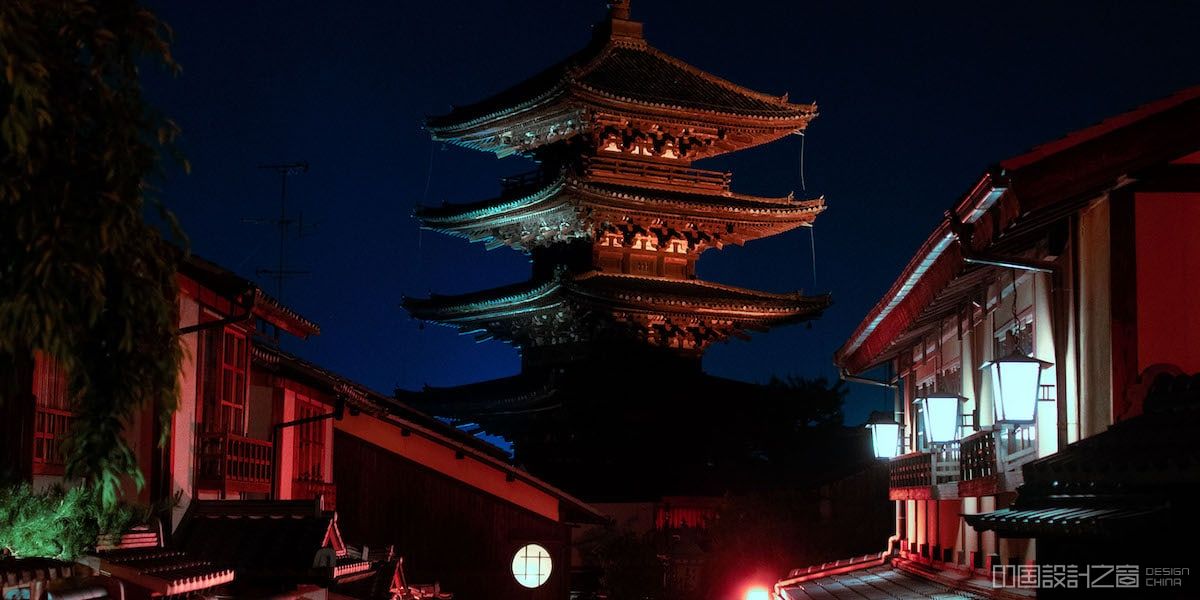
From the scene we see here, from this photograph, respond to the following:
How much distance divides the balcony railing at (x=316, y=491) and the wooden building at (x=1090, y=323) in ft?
35.7

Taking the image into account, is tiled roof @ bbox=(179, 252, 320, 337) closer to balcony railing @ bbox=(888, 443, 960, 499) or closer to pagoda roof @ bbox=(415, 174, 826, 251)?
balcony railing @ bbox=(888, 443, 960, 499)

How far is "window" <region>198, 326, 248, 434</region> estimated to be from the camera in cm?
1559

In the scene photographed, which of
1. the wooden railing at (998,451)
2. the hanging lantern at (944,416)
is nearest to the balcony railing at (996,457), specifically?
the wooden railing at (998,451)

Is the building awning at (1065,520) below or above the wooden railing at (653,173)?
below

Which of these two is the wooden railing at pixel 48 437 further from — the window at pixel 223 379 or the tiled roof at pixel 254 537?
the window at pixel 223 379

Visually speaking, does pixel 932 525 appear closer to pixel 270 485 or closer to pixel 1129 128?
pixel 270 485

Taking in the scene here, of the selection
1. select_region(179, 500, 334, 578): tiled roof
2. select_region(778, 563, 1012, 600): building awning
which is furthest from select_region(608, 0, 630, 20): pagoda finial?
select_region(179, 500, 334, 578): tiled roof

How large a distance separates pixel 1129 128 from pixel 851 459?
29250 mm

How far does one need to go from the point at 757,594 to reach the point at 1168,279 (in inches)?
673

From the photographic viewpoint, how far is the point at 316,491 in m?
22.1

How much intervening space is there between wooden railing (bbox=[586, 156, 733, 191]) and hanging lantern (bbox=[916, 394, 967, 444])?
2566 cm

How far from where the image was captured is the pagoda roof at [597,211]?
3816 cm

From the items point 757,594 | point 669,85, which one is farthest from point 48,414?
point 669,85

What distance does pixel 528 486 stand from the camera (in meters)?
28.1
